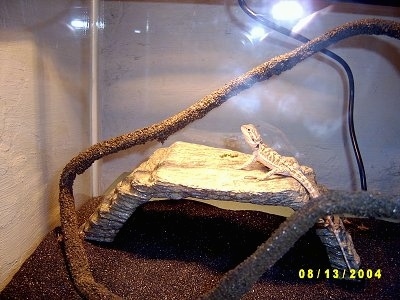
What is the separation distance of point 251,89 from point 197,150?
1.92 feet

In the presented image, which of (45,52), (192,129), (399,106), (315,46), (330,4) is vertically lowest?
(192,129)

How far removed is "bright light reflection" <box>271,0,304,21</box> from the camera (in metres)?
1.86

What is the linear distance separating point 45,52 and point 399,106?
214 centimetres

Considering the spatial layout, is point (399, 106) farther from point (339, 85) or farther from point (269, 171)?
point (269, 171)

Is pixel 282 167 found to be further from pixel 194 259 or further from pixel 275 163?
pixel 194 259

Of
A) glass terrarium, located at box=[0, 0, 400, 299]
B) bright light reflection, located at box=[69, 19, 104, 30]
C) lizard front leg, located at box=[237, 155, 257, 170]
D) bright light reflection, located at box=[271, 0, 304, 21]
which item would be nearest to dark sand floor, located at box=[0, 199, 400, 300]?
glass terrarium, located at box=[0, 0, 400, 299]

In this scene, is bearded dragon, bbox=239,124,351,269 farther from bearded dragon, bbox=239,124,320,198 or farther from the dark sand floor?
the dark sand floor

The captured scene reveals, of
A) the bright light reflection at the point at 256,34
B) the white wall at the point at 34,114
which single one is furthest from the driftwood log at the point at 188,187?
the bright light reflection at the point at 256,34

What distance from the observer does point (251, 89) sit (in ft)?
6.89

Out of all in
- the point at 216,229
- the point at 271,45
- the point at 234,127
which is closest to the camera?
the point at 216,229

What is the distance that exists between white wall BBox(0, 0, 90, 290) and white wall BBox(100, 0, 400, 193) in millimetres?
321

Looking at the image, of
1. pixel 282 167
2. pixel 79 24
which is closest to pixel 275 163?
pixel 282 167

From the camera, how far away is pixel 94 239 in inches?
61.9

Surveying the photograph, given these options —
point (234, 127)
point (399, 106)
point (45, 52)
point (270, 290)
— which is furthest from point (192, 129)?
point (399, 106)
